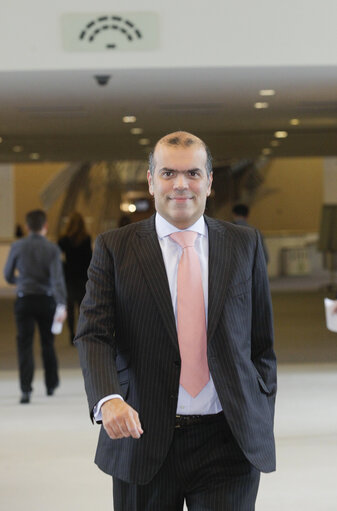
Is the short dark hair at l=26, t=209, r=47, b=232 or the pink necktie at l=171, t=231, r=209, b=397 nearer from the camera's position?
the pink necktie at l=171, t=231, r=209, b=397

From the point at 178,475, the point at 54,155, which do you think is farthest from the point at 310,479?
the point at 54,155

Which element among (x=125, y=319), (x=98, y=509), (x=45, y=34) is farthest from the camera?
(x=45, y=34)

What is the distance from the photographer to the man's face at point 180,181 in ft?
9.11

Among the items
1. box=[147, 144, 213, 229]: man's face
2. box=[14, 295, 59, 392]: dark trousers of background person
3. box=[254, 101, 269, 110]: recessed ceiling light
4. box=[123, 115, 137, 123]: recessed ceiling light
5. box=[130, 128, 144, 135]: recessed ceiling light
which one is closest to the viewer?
box=[147, 144, 213, 229]: man's face

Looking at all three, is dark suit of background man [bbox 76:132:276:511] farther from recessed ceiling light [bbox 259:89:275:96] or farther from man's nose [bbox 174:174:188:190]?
recessed ceiling light [bbox 259:89:275:96]

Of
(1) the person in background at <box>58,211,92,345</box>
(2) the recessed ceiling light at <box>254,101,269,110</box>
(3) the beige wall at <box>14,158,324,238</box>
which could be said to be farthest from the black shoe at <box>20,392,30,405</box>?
(3) the beige wall at <box>14,158,324,238</box>

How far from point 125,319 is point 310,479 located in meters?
3.43

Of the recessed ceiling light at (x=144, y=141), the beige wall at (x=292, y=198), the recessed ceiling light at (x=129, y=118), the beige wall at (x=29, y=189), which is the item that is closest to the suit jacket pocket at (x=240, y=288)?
the recessed ceiling light at (x=129, y=118)

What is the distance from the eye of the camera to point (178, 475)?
2.82 meters

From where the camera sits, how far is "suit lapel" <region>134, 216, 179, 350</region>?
2.77 m

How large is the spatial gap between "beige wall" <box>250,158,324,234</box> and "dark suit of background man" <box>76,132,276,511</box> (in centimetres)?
3736

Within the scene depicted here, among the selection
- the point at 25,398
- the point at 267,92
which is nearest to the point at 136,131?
the point at 267,92

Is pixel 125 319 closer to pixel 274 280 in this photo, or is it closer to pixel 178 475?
pixel 178 475

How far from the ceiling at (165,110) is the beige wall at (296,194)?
58.1ft
